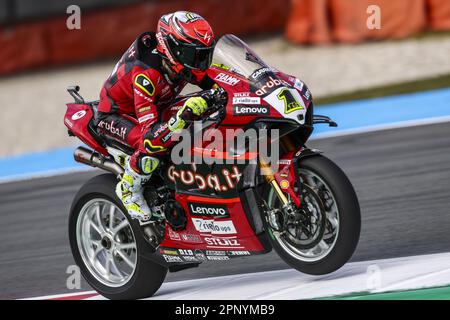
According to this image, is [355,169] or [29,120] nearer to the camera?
[355,169]

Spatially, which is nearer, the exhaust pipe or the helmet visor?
the helmet visor

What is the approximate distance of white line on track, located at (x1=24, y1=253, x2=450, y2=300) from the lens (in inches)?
216

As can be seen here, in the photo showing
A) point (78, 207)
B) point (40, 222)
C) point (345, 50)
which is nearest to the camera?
point (78, 207)

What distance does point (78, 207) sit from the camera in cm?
654

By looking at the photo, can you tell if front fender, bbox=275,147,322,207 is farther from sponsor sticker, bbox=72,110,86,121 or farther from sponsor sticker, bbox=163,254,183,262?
sponsor sticker, bbox=72,110,86,121

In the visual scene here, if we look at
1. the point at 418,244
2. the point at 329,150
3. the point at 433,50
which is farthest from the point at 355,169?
the point at 433,50

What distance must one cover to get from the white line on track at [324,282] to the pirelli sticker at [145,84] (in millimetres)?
1280

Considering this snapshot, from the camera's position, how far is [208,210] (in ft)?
19.5

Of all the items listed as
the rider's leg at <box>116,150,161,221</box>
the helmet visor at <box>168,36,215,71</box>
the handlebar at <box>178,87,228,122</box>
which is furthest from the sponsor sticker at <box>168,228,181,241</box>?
the helmet visor at <box>168,36,215,71</box>

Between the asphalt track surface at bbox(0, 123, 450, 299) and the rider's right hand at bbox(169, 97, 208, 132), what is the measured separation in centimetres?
139

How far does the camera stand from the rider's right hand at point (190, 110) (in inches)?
219

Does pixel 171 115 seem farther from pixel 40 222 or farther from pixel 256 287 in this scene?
pixel 40 222

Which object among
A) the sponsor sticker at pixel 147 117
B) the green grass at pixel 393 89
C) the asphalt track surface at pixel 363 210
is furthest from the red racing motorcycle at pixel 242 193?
the green grass at pixel 393 89

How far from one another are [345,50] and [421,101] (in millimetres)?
3481
